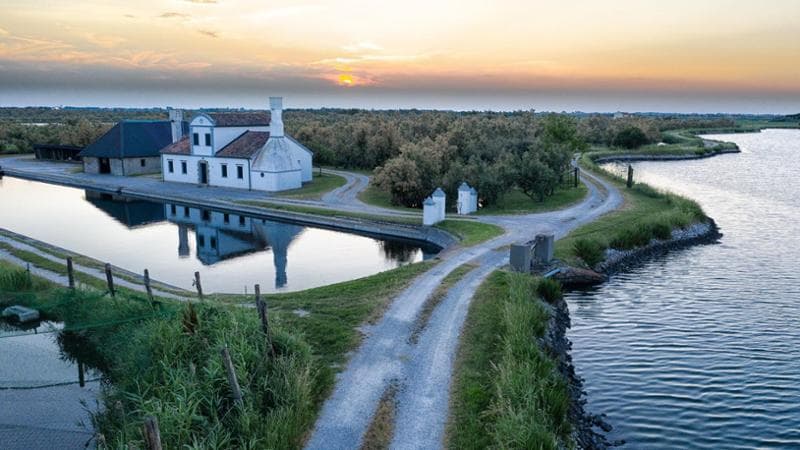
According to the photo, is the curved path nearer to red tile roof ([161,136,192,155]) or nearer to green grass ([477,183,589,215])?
green grass ([477,183,589,215])

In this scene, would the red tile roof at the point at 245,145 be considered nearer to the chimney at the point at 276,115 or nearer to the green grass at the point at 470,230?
the chimney at the point at 276,115

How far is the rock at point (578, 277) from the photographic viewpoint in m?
23.6

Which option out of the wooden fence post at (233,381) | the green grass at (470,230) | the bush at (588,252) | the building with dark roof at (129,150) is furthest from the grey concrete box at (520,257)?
the building with dark roof at (129,150)

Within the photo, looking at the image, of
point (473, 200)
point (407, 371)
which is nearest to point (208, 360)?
point (407, 371)

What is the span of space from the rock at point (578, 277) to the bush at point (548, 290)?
2789mm

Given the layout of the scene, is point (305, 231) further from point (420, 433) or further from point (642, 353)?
point (420, 433)

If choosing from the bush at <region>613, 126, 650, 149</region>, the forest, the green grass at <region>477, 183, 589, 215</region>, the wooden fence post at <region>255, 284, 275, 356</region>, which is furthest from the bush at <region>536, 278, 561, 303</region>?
the bush at <region>613, 126, 650, 149</region>

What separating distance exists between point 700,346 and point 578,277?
6608 mm

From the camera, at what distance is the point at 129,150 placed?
5453 cm

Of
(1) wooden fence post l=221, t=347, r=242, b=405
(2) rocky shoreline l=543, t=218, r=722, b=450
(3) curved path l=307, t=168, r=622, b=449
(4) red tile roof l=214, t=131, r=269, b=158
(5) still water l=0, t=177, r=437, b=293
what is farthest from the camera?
(4) red tile roof l=214, t=131, r=269, b=158

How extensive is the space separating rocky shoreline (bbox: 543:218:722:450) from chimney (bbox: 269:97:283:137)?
26235 mm

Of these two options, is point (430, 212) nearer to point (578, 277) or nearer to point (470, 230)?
point (470, 230)

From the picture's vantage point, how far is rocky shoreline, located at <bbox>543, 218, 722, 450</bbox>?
12828 mm

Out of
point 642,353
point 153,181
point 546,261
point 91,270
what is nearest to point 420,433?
point 642,353
